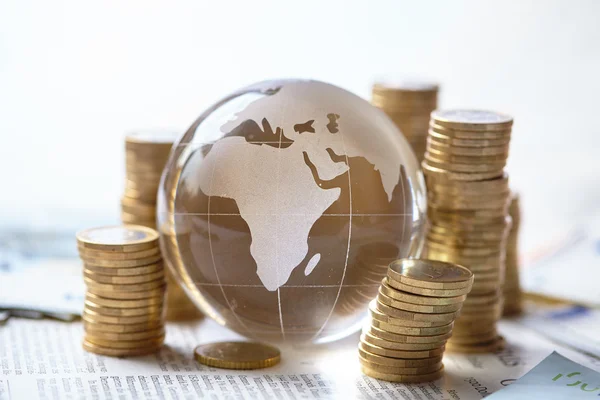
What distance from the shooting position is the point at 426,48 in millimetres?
2598

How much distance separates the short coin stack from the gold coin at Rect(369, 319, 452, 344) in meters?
0.53

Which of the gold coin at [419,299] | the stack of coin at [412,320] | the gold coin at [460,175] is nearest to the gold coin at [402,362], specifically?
the stack of coin at [412,320]

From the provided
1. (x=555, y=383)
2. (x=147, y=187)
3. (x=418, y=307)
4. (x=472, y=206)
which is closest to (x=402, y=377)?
(x=418, y=307)

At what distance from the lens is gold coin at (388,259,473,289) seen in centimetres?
150

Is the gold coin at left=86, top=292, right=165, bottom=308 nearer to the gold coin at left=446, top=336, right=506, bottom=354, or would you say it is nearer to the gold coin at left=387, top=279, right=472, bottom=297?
the gold coin at left=387, top=279, right=472, bottom=297

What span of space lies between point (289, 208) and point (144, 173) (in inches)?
17.8

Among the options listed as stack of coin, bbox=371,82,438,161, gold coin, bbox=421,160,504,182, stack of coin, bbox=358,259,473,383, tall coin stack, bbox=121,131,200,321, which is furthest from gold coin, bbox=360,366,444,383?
stack of coin, bbox=371,82,438,161

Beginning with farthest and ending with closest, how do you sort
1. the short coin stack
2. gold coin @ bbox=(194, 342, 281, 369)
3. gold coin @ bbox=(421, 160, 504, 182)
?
the short coin stack < gold coin @ bbox=(421, 160, 504, 182) < gold coin @ bbox=(194, 342, 281, 369)

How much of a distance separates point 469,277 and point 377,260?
145 millimetres

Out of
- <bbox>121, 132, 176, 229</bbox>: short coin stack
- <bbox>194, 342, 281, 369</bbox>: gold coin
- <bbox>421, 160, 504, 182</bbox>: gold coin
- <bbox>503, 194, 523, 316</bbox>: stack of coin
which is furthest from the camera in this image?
<bbox>503, 194, 523, 316</bbox>: stack of coin

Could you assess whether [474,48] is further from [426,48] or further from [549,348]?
[549,348]

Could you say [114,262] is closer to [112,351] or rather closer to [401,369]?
[112,351]

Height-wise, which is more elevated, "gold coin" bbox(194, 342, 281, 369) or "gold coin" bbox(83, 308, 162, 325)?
"gold coin" bbox(83, 308, 162, 325)

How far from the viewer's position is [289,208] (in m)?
1.49
